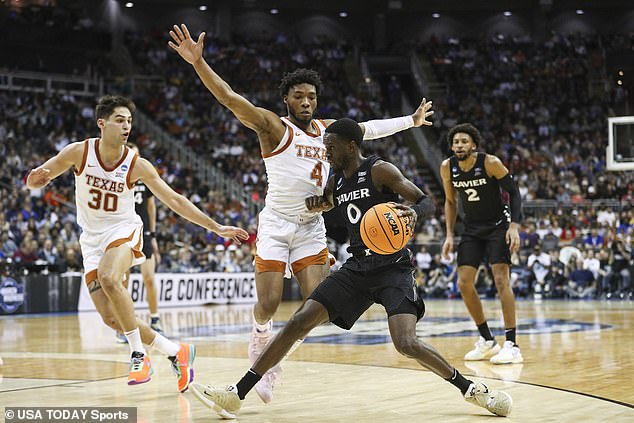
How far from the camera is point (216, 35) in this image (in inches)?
1412

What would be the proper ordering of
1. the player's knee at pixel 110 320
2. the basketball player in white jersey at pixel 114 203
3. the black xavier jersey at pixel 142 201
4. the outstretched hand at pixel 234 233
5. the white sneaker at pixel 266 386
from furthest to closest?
the black xavier jersey at pixel 142 201 → the player's knee at pixel 110 320 → the basketball player in white jersey at pixel 114 203 → the outstretched hand at pixel 234 233 → the white sneaker at pixel 266 386

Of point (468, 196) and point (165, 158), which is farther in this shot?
point (165, 158)

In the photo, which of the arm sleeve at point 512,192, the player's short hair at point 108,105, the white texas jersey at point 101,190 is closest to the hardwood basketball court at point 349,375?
the white texas jersey at point 101,190

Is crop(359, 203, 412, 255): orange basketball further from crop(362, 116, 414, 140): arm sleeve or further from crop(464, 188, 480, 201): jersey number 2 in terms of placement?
crop(464, 188, 480, 201): jersey number 2

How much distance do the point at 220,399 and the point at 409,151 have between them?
2640 centimetres

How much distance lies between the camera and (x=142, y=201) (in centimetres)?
1120

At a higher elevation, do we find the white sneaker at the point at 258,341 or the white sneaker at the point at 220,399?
the white sneaker at the point at 258,341

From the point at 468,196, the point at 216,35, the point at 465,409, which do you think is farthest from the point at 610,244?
the point at 216,35

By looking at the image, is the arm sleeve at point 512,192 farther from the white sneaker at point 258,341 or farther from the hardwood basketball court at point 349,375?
the white sneaker at point 258,341

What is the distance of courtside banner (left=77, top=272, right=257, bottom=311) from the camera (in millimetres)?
18281

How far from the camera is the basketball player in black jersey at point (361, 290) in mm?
5387

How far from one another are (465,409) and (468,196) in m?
3.54

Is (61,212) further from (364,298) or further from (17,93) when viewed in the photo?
(364,298)

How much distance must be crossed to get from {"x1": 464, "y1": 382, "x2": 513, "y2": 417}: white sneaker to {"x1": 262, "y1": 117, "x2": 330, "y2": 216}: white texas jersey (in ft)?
5.55
